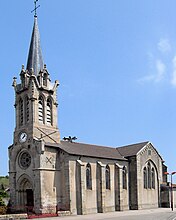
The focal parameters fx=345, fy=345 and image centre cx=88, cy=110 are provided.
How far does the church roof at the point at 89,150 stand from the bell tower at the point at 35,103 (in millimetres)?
1961

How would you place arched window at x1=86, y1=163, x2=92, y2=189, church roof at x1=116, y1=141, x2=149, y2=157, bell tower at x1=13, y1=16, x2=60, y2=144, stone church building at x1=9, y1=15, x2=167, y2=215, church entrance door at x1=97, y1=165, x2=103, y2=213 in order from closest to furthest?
stone church building at x1=9, y1=15, x2=167, y2=215 → bell tower at x1=13, y1=16, x2=60, y2=144 → arched window at x1=86, y1=163, x2=92, y2=189 → church entrance door at x1=97, y1=165, x2=103, y2=213 → church roof at x1=116, y1=141, x2=149, y2=157

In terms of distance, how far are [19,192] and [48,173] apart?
206 inches

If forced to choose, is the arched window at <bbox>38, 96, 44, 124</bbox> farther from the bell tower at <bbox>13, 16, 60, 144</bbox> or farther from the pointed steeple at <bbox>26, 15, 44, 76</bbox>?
the pointed steeple at <bbox>26, 15, 44, 76</bbox>

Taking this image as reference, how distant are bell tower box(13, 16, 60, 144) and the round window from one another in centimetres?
174

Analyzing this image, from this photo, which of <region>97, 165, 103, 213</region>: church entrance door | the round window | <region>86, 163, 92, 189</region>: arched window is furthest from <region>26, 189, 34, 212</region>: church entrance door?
<region>97, 165, 103, 213</region>: church entrance door

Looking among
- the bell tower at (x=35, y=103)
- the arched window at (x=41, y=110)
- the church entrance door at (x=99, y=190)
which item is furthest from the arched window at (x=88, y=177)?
the arched window at (x=41, y=110)

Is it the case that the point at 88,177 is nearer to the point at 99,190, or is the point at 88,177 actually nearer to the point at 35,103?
the point at 99,190

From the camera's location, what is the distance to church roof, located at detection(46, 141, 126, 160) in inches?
1674

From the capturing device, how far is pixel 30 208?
3972 cm

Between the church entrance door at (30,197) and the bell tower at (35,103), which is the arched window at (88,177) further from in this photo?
the church entrance door at (30,197)

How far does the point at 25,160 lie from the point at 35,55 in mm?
13933

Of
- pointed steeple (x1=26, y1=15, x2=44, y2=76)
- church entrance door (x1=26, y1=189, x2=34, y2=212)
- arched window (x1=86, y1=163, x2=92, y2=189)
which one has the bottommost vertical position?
church entrance door (x1=26, y1=189, x2=34, y2=212)

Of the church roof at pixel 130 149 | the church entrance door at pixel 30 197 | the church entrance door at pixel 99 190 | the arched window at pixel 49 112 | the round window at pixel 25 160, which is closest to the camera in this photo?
the round window at pixel 25 160

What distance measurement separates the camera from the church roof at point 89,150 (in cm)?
4253
